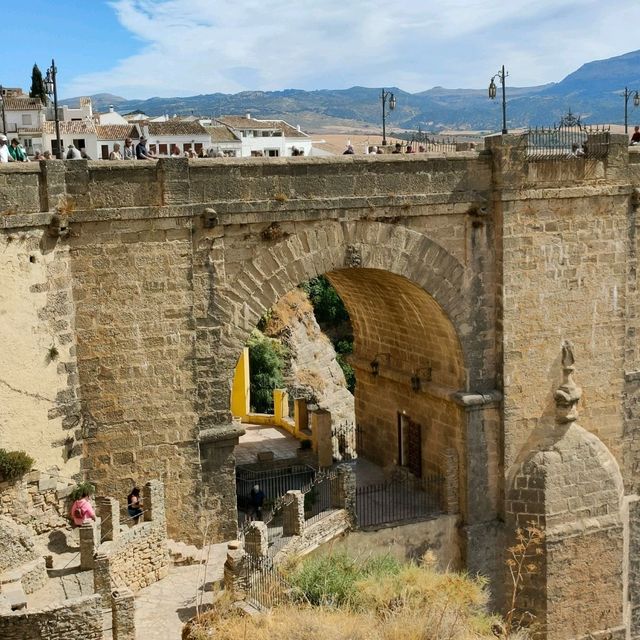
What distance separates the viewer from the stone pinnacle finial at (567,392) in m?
16.7

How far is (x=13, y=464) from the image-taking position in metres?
12.5

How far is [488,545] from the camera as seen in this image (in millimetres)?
16562

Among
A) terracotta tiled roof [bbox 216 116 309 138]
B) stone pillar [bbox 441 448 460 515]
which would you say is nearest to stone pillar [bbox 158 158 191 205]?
stone pillar [bbox 441 448 460 515]

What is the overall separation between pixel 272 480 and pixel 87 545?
6.49 meters

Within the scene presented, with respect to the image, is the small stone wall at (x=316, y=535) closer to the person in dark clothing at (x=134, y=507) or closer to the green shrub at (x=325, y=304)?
the person in dark clothing at (x=134, y=507)

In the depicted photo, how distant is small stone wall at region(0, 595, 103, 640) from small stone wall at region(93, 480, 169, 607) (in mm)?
1409

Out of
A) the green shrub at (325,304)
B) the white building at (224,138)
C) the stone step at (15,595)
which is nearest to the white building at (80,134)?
the white building at (224,138)

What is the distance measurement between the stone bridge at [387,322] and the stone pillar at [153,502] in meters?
0.48

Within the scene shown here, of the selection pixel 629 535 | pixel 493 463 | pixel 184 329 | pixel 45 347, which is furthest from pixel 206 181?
pixel 629 535

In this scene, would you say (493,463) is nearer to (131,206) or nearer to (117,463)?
(117,463)

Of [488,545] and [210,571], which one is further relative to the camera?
[488,545]

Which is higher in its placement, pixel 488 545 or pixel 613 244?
pixel 613 244

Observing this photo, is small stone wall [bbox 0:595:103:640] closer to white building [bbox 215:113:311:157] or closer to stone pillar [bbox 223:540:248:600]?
stone pillar [bbox 223:540:248:600]

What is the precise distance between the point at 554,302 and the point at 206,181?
647 cm
